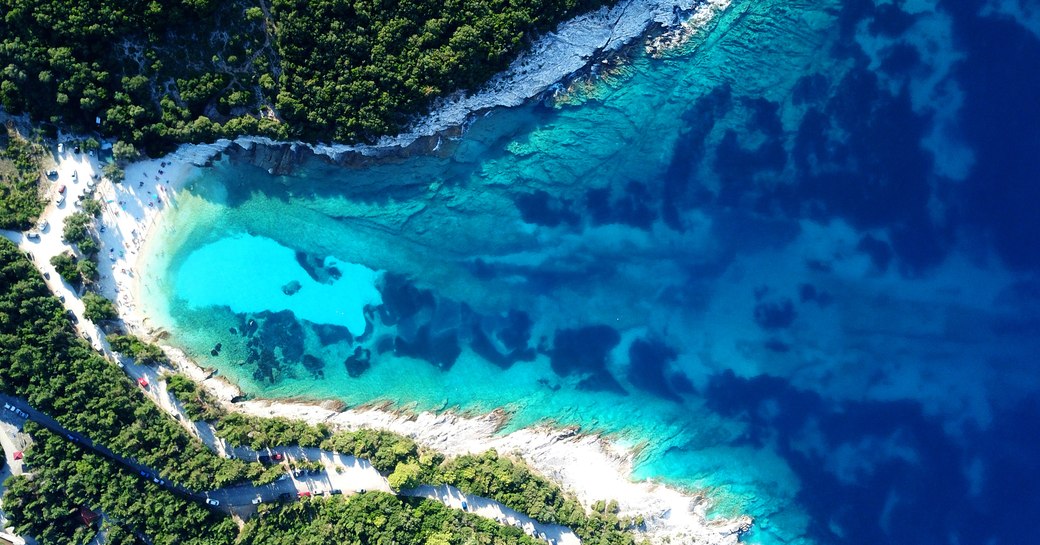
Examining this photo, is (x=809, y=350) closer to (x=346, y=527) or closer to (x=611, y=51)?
(x=611, y=51)

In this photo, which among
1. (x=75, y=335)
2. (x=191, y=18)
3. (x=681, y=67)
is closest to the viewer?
(x=191, y=18)

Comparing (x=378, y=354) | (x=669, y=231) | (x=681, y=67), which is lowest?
(x=378, y=354)

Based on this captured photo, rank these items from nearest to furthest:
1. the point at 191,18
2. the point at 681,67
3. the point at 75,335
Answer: the point at 191,18, the point at 75,335, the point at 681,67

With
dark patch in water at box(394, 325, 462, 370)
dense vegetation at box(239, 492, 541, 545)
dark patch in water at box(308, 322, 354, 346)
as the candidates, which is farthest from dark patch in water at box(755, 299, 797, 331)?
dark patch in water at box(308, 322, 354, 346)

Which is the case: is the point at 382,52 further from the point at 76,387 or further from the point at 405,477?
the point at 76,387

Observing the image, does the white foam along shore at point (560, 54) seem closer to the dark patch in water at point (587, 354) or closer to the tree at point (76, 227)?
the tree at point (76, 227)

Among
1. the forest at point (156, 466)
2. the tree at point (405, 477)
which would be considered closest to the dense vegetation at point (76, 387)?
the forest at point (156, 466)

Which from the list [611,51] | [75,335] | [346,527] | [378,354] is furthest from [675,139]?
[75,335]
